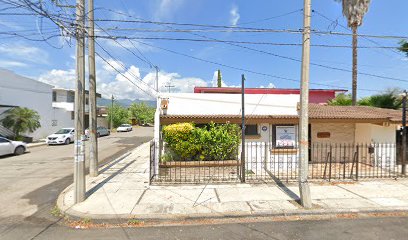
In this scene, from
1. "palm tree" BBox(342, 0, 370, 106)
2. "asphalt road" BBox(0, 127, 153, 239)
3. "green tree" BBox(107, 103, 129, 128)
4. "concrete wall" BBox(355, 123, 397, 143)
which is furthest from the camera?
"green tree" BBox(107, 103, 129, 128)

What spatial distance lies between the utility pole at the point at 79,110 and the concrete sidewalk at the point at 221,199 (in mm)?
526

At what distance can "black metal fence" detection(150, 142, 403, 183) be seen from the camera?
954cm

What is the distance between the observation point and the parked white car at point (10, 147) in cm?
1519

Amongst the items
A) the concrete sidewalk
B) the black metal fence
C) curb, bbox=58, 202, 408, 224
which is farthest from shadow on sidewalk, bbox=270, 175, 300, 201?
curb, bbox=58, 202, 408, 224

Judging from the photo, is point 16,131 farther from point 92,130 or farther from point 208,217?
point 208,217

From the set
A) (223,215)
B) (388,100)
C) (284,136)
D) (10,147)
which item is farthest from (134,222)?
(388,100)

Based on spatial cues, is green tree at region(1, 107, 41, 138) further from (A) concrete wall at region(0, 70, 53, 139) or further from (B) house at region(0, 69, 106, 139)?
(A) concrete wall at region(0, 70, 53, 139)

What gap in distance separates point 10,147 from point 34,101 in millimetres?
11608

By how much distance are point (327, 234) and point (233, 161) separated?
19.3 feet

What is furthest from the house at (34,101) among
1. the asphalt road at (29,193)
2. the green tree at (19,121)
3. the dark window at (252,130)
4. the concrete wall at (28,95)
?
the dark window at (252,130)

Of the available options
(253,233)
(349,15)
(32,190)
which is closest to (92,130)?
(32,190)

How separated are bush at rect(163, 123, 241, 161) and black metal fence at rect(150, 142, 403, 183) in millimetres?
424

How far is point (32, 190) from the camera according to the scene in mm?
8594

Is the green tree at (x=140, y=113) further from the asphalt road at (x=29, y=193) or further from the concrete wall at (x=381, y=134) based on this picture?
the concrete wall at (x=381, y=134)
